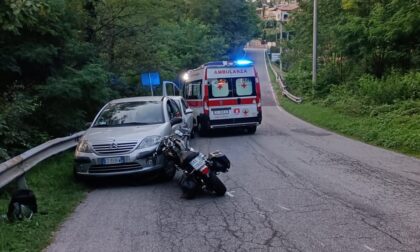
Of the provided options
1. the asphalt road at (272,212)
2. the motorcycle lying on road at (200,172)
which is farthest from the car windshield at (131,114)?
the motorcycle lying on road at (200,172)

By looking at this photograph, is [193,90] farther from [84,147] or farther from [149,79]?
[84,147]

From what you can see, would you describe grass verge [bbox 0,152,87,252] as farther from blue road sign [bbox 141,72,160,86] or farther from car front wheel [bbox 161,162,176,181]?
blue road sign [bbox 141,72,160,86]

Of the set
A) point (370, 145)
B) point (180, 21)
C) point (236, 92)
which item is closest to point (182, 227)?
point (370, 145)

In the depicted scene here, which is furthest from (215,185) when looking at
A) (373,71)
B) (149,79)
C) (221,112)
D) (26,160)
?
(373,71)

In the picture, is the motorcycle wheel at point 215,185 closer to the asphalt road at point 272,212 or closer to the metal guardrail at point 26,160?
the asphalt road at point 272,212

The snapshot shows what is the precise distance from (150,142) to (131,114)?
5.14 feet

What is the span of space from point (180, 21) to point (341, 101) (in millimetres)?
33041

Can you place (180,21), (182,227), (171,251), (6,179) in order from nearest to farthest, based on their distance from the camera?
(171,251) → (182,227) → (6,179) → (180,21)

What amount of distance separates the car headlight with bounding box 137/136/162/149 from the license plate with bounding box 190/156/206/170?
5.04 feet

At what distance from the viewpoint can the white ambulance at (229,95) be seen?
18.3m

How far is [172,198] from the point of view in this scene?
27.7ft

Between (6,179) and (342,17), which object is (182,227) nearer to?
(6,179)

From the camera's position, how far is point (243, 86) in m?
18.5

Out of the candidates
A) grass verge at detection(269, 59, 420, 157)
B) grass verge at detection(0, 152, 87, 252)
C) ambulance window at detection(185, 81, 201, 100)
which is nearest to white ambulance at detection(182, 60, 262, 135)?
ambulance window at detection(185, 81, 201, 100)
